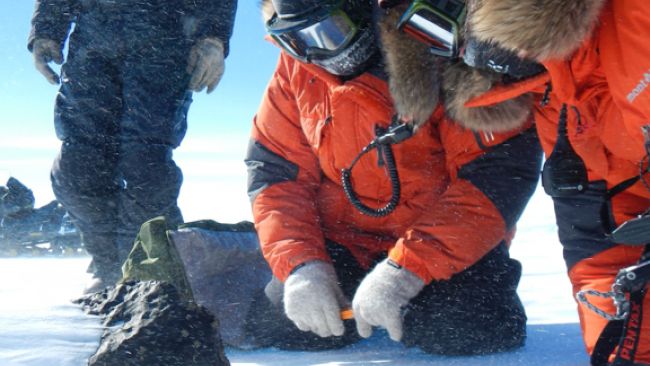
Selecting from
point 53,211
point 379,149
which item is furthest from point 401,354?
point 53,211

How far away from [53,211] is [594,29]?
6.56 meters

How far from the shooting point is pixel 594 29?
1203mm

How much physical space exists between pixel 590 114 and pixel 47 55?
8.31 ft

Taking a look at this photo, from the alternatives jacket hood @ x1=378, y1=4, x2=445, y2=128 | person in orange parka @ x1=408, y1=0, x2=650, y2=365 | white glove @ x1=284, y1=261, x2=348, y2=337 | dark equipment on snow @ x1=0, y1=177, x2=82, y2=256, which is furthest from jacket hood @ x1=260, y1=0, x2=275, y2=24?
dark equipment on snow @ x1=0, y1=177, x2=82, y2=256

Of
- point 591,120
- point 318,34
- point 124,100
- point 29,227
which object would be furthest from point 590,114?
point 29,227

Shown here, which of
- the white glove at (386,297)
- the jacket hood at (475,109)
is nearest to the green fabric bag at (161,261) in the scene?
the white glove at (386,297)

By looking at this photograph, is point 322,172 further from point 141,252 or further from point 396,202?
point 141,252

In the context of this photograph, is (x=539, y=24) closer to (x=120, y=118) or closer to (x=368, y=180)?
(x=368, y=180)

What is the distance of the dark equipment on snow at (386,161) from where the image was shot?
169cm

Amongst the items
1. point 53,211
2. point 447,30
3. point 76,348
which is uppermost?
point 447,30

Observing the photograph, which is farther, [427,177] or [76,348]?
[427,177]

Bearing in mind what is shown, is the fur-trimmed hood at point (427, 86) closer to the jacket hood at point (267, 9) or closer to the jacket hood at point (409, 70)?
the jacket hood at point (409, 70)

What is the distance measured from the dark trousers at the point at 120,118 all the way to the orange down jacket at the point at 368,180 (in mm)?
815

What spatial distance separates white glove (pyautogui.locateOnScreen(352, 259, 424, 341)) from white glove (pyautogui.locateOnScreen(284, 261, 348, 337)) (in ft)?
0.25
